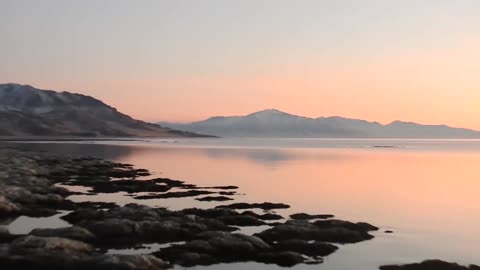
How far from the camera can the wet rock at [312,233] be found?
24.3 meters

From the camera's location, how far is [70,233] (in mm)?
22016

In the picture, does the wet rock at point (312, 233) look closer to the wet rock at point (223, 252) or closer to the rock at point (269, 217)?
the wet rock at point (223, 252)

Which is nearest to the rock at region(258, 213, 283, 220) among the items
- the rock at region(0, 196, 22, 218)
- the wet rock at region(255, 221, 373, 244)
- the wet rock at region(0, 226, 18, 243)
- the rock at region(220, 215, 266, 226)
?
the rock at region(220, 215, 266, 226)

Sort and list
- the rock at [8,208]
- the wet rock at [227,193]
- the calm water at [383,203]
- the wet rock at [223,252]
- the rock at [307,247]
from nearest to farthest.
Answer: the wet rock at [223,252], the rock at [307,247], the calm water at [383,203], the rock at [8,208], the wet rock at [227,193]

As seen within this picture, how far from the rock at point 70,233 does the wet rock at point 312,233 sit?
292 inches

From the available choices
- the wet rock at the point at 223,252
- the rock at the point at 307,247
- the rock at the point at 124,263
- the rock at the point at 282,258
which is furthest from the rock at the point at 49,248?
the rock at the point at 307,247

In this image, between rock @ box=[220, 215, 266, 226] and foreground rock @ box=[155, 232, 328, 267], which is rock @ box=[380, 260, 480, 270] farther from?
rock @ box=[220, 215, 266, 226]

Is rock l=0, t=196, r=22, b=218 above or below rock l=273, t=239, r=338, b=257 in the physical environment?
above

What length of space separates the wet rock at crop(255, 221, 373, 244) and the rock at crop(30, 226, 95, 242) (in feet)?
24.3

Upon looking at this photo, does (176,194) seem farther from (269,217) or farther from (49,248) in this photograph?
(49,248)

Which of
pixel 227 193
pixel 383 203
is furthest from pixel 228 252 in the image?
pixel 227 193

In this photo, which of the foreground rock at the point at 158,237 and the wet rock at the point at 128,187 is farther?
the wet rock at the point at 128,187

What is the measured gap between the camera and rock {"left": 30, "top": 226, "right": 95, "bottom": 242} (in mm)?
21722

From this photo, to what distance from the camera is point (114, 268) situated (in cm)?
1738
